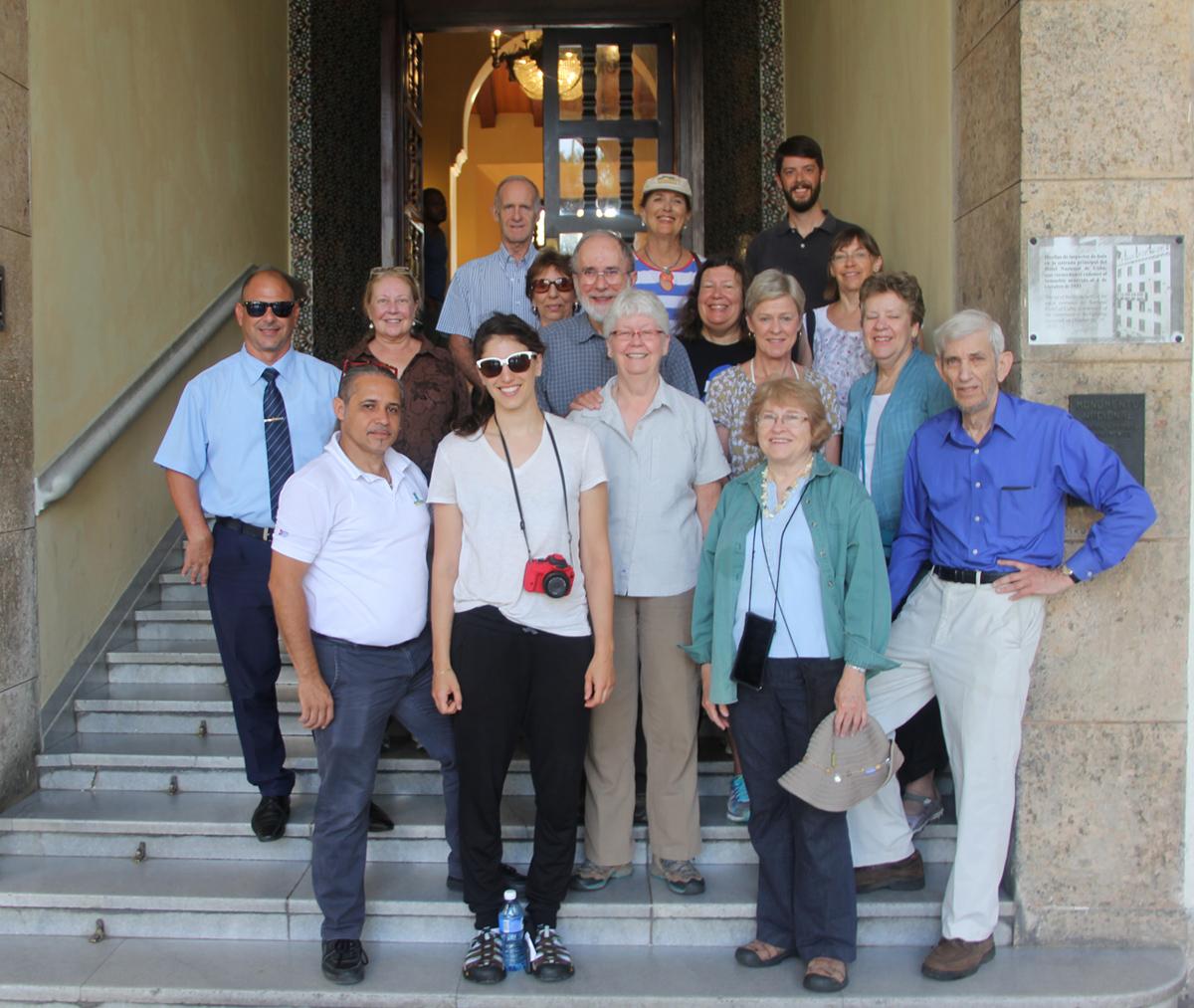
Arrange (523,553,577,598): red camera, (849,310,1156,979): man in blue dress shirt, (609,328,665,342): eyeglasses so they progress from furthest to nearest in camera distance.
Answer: (609,328,665,342): eyeglasses
(849,310,1156,979): man in blue dress shirt
(523,553,577,598): red camera

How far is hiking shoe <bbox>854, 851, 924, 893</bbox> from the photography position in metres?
3.27

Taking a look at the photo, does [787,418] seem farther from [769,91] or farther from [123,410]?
[769,91]

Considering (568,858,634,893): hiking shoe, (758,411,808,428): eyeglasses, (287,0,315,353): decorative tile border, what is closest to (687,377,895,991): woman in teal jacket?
(758,411,808,428): eyeglasses

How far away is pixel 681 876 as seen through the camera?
3.25m

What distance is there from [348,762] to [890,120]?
303 centimetres

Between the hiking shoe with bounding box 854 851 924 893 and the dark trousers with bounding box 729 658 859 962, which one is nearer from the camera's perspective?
the dark trousers with bounding box 729 658 859 962

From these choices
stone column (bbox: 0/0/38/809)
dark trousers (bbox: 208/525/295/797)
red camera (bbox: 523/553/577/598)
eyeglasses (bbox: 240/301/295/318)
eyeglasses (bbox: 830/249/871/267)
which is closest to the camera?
red camera (bbox: 523/553/577/598)

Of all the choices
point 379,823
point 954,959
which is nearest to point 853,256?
point 954,959

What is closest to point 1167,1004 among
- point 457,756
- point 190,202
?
point 457,756

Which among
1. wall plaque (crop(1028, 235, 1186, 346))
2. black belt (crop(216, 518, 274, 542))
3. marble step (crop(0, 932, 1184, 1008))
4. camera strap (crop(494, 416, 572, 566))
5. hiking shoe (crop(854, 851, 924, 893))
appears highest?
wall plaque (crop(1028, 235, 1186, 346))

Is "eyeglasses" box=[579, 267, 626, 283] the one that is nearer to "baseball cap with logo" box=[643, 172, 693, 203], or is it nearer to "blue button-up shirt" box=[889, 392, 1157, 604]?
"baseball cap with logo" box=[643, 172, 693, 203]

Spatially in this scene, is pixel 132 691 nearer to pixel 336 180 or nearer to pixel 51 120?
pixel 51 120

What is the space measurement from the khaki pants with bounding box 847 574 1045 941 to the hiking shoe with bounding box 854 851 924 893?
0.18 m

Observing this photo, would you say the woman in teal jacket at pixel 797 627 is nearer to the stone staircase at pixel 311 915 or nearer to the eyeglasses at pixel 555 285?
the stone staircase at pixel 311 915
